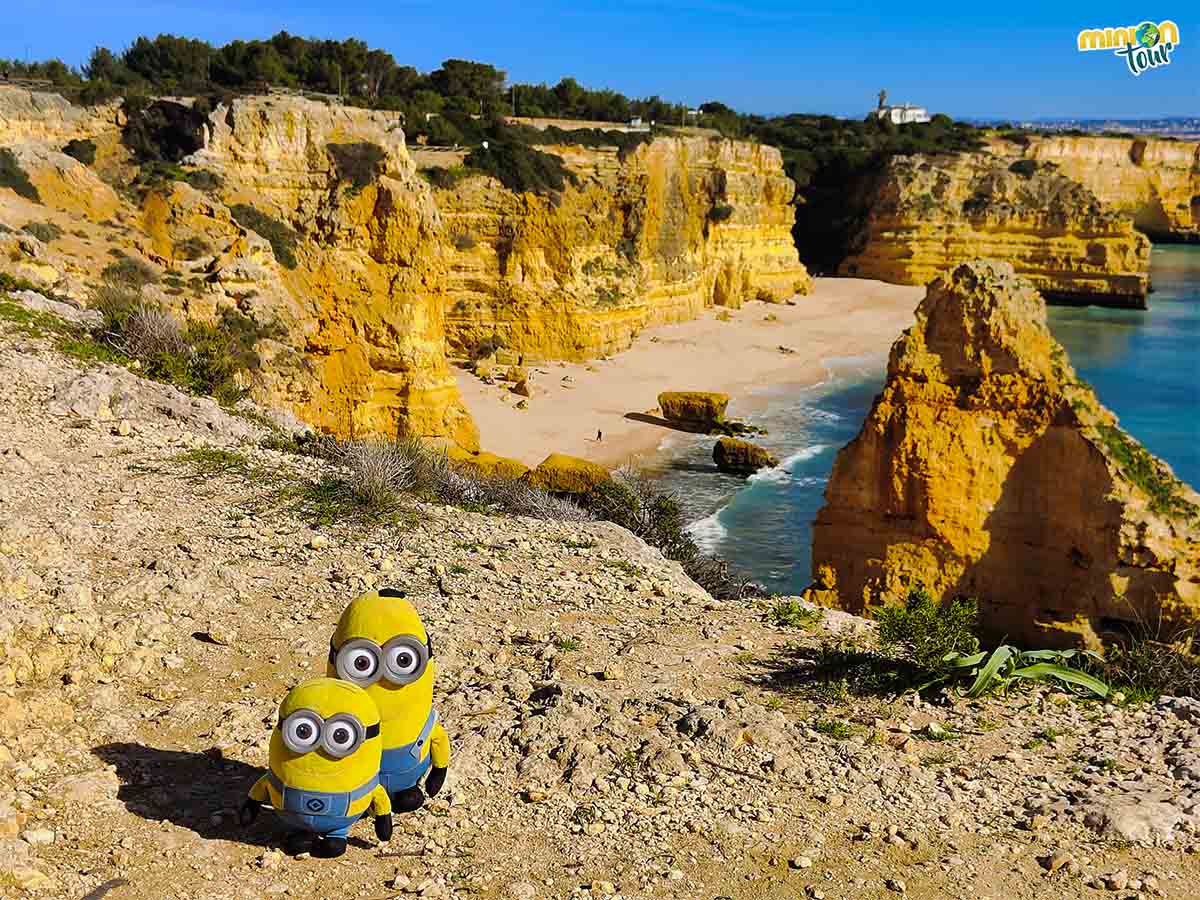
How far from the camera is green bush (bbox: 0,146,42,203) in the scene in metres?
19.4

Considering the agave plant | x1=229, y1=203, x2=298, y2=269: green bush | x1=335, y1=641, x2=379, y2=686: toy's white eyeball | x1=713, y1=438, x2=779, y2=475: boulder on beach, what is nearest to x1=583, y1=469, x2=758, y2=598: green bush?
the agave plant

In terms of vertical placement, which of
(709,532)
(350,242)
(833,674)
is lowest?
(709,532)

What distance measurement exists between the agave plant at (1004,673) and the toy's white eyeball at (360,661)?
3775 mm

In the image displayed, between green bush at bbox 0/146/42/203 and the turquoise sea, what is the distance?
53.6 ft

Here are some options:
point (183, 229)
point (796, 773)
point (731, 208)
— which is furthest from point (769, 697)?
point (731, 208)

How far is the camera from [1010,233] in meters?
74.8

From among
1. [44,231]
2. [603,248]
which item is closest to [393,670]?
[44,231]

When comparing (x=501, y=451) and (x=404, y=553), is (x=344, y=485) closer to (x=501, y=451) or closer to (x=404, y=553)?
(x=404, y=553)

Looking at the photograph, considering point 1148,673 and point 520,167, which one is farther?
point 520,167

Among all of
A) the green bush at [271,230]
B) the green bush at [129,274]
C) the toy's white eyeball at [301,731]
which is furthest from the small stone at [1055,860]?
the green bush at [271,230]

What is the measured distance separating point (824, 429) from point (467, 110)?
28387 mm

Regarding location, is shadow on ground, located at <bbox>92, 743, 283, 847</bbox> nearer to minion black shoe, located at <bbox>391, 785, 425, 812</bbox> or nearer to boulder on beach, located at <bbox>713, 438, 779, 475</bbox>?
minion black shoe, located at <bbox>391, 785, 425, 812</bbox>

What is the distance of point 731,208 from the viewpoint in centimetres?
5812

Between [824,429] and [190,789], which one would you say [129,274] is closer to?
[190,789]
